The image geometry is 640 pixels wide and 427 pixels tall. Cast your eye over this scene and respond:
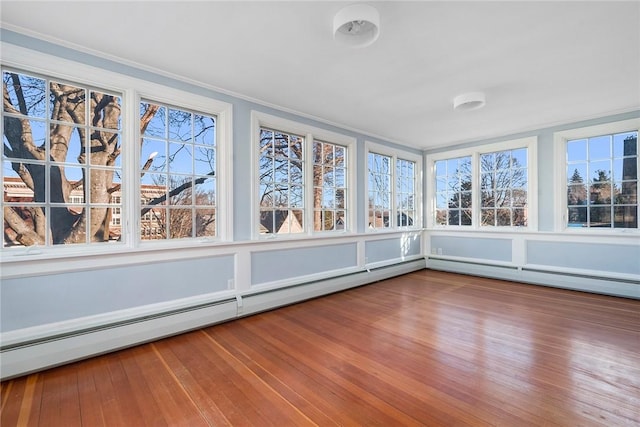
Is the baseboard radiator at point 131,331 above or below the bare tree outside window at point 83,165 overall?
below

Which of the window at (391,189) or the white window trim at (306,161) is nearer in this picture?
the white window trim at (306,161)

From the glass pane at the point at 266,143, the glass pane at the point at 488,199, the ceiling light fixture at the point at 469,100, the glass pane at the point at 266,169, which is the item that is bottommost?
the glass pane at the point at 488,199

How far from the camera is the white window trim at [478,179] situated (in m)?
4.69

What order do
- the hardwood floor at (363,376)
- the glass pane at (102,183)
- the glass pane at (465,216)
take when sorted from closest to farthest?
1. the hardwood floor at (363,376)
2. the glass pane at (102,183)
3. the glass pane at (465,216)

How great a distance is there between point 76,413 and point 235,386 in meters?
0.91

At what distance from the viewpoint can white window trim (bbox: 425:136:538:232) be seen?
15.4 feet

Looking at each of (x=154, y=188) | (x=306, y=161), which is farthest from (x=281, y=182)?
(x=154, y=188)

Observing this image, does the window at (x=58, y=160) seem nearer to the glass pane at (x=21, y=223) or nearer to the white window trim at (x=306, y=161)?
the glass pane at (x=21, y=223)

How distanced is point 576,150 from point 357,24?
14.5ft

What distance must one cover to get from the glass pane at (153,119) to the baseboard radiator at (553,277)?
5.26m

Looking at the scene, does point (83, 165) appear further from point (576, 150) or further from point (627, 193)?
point (627, 193)

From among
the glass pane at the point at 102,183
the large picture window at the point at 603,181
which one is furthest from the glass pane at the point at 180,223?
the large picture window at the point at 603,181

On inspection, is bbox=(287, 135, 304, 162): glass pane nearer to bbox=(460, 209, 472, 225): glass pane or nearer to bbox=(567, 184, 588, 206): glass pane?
bbox=(460, 209, 472, 225): glass pane

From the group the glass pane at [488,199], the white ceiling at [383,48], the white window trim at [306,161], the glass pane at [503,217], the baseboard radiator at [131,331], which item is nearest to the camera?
the white ceiling at [383,48]
